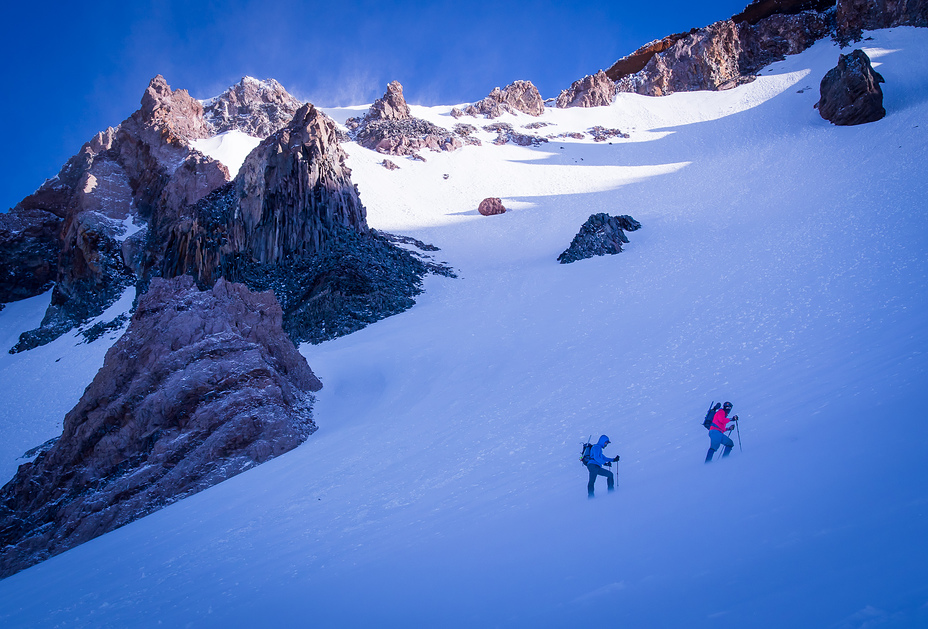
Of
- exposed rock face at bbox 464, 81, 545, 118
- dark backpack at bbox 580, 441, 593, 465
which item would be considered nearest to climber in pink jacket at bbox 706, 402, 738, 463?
dark backpack at bbox 580, 441, 593, 465

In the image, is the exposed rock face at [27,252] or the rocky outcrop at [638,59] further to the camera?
the rocky outcrop at [638,59]

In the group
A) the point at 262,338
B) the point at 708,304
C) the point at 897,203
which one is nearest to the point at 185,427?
the point at 262,338

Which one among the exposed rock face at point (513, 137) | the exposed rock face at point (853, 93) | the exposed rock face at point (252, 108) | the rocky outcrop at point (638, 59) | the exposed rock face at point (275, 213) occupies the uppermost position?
the rocky outcrop at point (638, 59)

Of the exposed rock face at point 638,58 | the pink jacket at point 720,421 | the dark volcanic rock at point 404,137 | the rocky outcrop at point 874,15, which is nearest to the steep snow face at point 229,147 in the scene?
the dark volcanic rock at point 404,137

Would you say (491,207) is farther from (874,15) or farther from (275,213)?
(874,15)

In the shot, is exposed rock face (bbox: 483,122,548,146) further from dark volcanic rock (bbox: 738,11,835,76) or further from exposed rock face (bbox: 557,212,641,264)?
dark volcanic rock (bbox: 738,11,835,76)

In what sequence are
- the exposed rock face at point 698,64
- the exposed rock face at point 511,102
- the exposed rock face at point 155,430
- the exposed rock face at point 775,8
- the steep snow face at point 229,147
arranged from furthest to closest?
the exposed rock face at point 511,102, the exposed rock face at point 698,64, the exposed rock face at point 775,8, the steep snow face at point 229,147, the exposed rock face at point 155,430

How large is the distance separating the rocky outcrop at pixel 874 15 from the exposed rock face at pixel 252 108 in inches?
2408

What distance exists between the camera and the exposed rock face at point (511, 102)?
194ft

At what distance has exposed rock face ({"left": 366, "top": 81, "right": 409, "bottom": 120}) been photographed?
5497cm

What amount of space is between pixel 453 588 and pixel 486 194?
39129mm

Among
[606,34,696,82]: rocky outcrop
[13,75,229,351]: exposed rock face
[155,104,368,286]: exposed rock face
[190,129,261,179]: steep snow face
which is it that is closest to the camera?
[155,104,368,286]: exposed rock face

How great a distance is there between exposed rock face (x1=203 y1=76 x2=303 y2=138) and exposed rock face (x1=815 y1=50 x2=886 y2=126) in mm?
47972

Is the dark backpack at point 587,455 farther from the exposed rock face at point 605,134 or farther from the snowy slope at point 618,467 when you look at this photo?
the exposed rock face at point 605,134
